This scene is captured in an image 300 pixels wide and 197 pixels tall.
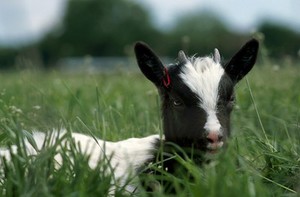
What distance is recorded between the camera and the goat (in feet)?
13.9

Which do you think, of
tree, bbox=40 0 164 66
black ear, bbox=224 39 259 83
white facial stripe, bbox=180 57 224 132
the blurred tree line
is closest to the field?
black ear, bbox=224 39 259 83

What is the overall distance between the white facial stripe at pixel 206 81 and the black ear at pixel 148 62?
210mm

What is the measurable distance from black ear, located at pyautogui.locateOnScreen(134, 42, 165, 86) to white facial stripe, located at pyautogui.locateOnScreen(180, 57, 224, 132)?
210 millimetres

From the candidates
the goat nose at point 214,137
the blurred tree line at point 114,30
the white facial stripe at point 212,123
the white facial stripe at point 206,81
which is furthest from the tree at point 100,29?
the goat nose at point 214,137

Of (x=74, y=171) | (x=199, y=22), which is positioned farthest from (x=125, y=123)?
(x=199, y=22)

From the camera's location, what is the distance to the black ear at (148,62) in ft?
15.8

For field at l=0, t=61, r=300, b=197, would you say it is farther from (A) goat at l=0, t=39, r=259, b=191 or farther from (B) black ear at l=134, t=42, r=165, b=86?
(B) black ear at l=134, t=42, r=165, b=86

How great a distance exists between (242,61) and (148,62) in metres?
0.66

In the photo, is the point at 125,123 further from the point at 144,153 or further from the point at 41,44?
the point at 41,44

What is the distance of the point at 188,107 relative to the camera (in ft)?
14.6

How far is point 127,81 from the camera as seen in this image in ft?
30.2

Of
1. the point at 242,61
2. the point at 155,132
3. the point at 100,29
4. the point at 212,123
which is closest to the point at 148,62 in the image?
the point at 242,61

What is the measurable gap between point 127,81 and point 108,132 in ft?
12.5

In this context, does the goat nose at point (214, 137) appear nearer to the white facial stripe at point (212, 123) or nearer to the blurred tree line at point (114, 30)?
the white facial stripe at point (212, 123)
